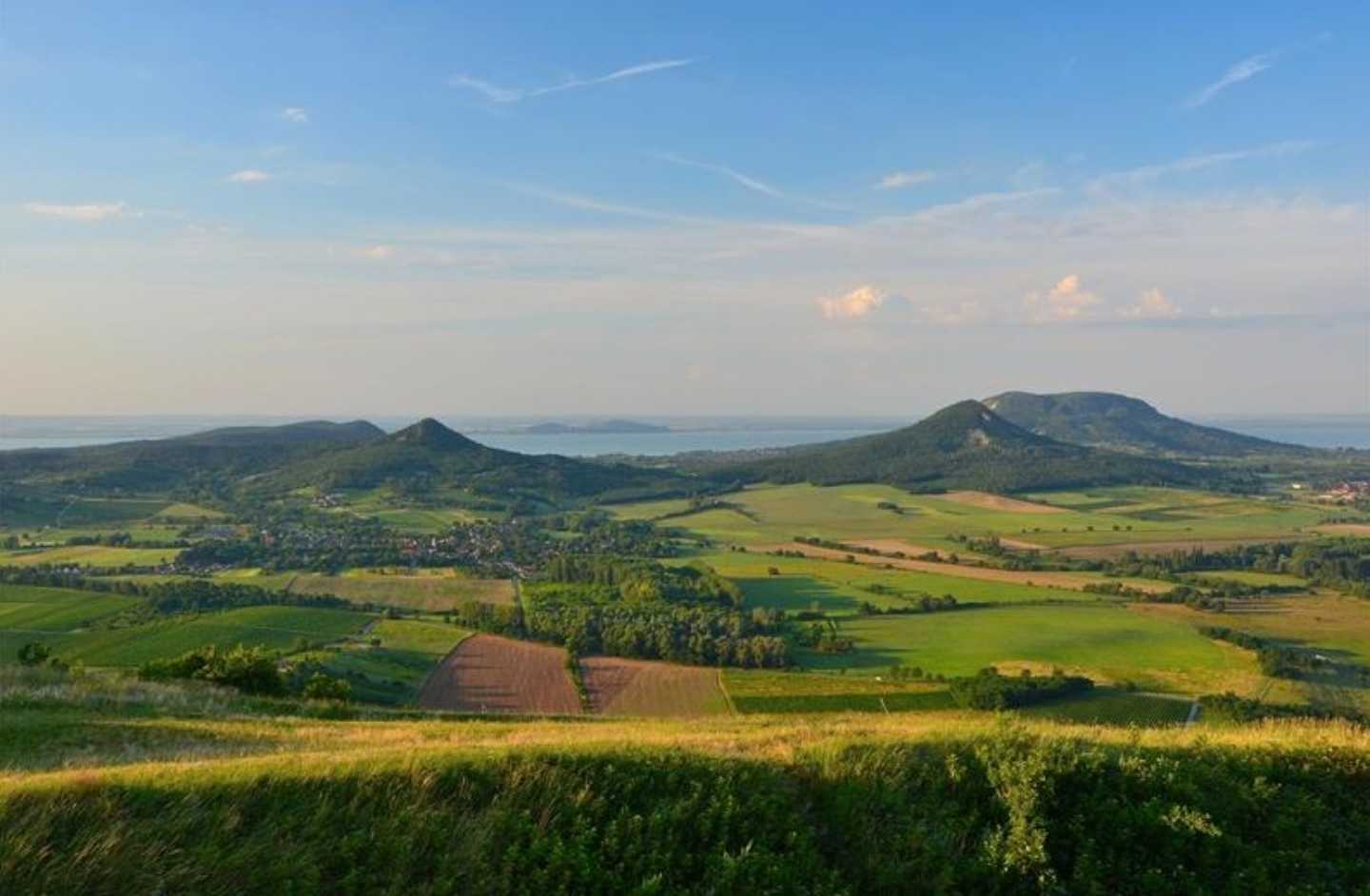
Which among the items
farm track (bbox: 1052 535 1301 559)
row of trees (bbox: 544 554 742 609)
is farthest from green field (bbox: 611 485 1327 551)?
row of trees (bbox: 544 554 742 609)

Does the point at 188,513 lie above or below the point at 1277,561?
above

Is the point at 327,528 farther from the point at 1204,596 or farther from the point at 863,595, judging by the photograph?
the point at 1204,596

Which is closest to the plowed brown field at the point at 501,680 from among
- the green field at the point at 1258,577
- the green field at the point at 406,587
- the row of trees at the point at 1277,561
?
the green field at the point at 406,587

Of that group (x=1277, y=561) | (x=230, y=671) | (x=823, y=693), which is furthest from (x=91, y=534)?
(x=1277, y=561)

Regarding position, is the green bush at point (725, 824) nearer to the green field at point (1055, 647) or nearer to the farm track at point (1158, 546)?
the green field at point (1055, 647)

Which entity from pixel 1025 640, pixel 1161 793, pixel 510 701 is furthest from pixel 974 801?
pixel 1025 640

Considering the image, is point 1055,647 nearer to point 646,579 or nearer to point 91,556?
point 646,579
